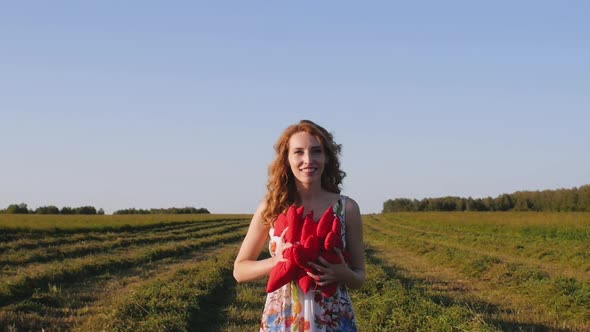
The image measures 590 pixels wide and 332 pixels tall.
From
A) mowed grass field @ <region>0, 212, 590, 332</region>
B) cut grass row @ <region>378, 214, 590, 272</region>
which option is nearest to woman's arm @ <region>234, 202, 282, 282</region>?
mowed grass field @ <region>0, 212, 590, 332</region>

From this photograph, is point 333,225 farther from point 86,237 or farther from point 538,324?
point 86,237

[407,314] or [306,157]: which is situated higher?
[306,157]

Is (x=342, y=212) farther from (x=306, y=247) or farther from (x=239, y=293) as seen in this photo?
(x=239, y=293)

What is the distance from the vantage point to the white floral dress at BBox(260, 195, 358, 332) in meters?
3.20

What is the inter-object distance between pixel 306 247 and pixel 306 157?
511mm

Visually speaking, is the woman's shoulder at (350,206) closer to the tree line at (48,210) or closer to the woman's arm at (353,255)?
the woman's arm at (353,255)

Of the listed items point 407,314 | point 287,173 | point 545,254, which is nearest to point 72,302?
point 407,314

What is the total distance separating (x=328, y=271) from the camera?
120 inches

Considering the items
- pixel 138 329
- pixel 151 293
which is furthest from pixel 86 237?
pixel 138 329

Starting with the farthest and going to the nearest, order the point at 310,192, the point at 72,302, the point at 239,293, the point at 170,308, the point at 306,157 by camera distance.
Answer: the point at 239,293, the point at 72,302, the point at 170,308, the point at 310,192, the point at 306,157

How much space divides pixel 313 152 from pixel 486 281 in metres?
12.0

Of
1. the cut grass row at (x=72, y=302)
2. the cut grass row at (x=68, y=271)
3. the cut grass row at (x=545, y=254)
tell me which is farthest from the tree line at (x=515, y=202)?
the cut grass row at (x=72, y=302)

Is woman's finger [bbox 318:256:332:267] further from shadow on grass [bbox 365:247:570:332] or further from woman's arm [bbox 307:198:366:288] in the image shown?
shadow on grass [bbox 365:247:570:332]

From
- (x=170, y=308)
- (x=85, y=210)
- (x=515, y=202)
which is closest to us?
(x=170, y=308)
